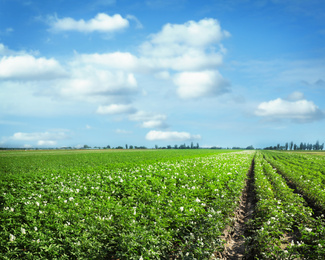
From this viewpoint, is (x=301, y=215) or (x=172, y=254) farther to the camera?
(x=301, y=215)

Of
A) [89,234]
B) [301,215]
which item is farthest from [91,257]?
[301,215]

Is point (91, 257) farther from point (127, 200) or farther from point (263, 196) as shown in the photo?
point (263, 196)

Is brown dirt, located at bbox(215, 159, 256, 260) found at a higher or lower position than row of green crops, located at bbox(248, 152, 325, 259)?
lower

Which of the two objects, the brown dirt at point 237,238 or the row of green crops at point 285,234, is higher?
the row of green crops at point 285,234

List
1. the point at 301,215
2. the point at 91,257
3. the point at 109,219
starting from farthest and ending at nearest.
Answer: the point at 301,215
the point at 109,219
the point at 91,257

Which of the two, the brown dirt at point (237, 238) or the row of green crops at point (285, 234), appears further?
the brown dirt at point (237, 238)

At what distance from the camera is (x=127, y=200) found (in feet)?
28.7

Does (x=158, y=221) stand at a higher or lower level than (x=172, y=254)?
higher

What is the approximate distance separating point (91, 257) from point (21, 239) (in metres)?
2.06

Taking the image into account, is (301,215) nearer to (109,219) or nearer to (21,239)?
(109,219)

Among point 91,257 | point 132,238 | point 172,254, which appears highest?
point 132,238

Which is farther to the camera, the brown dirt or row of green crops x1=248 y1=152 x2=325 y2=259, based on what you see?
the brown dirt

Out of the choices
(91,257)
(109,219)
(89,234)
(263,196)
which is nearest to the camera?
(91,257)

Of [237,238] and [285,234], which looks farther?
[285,234]
